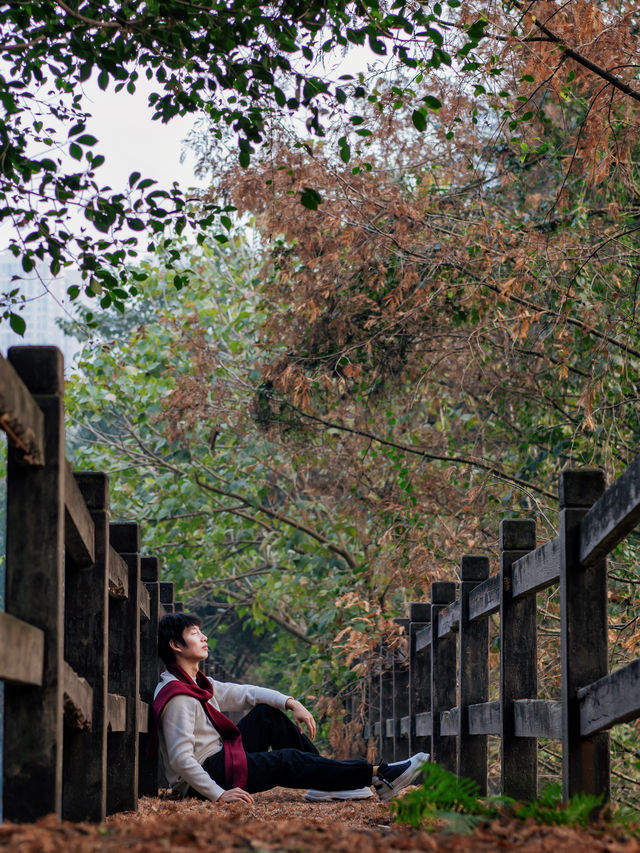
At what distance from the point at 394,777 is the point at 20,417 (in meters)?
3.81

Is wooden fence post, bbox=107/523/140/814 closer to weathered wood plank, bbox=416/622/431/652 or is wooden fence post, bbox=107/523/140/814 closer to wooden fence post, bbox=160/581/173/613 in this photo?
wooden fence post, bbox=160/581/173/613

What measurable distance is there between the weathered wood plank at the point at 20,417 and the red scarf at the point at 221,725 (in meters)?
2.97

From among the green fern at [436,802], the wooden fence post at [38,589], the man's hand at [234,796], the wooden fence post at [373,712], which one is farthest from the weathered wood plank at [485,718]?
the wooden fence post at [373,712]

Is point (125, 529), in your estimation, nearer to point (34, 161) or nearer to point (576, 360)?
point (34, 161)

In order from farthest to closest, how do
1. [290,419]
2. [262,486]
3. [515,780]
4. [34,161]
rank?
1. [262,486]
2. [290,419]
3. [34,161]
4. [515,780]

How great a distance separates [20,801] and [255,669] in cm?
2909

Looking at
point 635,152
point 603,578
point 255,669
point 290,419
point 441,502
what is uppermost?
point 635,152

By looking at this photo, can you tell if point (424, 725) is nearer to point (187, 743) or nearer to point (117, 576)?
point (187, 743)

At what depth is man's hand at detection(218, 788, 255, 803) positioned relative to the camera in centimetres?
514

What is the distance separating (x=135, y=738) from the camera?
498cm

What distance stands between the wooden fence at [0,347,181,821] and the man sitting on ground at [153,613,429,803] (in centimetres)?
147

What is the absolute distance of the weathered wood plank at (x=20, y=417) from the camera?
8.93 ft

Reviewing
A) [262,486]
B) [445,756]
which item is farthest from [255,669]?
[445,756]

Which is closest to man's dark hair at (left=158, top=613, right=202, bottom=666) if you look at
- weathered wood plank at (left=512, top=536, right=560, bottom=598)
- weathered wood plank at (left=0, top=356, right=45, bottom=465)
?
weathered wood plank at (left=512, top=536, right=560, bottom=598)
